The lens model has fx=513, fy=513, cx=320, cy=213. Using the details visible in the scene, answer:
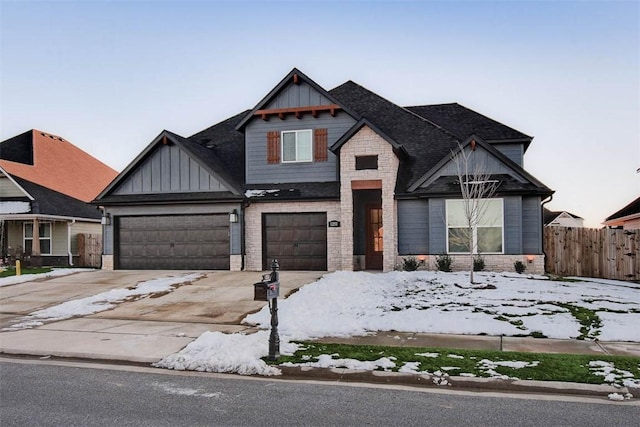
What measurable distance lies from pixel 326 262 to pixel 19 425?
49.3 ft

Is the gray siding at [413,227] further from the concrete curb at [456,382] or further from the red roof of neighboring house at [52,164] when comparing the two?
the red roof of neighboring house at [52,164]

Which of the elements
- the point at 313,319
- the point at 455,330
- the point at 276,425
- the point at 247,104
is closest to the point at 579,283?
the point at 455,330

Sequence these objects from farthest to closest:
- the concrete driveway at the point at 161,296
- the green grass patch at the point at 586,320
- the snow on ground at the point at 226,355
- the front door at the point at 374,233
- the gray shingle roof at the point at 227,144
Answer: the gray shingle roof at the point at 227,144, the front door at the point at 374,233, the concrete driveway at the point at 161,296, the green grass patch at the point at 586,320, the snow on ground at the point at 226,355

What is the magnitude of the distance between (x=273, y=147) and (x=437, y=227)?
292 inches

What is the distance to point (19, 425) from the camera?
539 cm

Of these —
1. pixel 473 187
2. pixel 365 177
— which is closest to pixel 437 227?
pixel 473 187

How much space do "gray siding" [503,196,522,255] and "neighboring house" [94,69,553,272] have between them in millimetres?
36

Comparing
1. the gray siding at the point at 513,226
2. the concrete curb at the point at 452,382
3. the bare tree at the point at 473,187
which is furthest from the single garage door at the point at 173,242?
the concrete curb at the point at 452,382

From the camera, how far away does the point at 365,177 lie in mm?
19234

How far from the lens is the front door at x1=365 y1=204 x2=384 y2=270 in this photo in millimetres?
20986

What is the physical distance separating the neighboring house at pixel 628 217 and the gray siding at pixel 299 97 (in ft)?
55.4

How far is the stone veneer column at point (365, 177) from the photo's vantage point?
753 inches

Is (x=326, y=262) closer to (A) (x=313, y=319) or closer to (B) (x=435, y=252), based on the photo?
(B) (x=435, y=252)

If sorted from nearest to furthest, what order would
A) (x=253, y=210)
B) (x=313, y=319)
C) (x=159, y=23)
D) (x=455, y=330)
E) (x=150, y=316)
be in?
1. (x=455, y=330)
2. (x=313, y=319)
3. (x=150, y=316)
4. (x=159, y=23)
5. (x=253, y=210)
